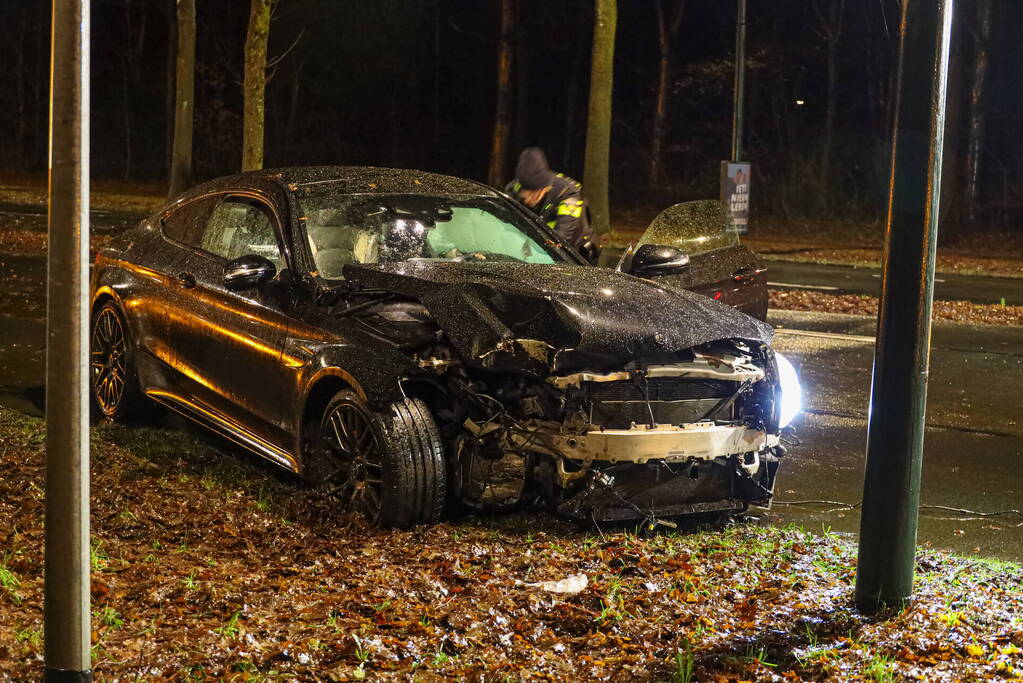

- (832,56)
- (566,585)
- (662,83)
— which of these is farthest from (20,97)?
(566,585)

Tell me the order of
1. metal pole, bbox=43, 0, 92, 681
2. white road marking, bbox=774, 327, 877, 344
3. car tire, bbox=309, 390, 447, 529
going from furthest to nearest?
white road marking, bbox=774, 327, 877, 344, car tire, bbox=309, 390, 447, 529, metal pole, bbox=43, 0, 92, 681

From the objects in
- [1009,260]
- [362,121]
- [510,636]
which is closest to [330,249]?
[510,636]

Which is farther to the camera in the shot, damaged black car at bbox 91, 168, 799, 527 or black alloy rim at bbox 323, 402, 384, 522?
black alloy rim at bbox 323, 402, 384, 522

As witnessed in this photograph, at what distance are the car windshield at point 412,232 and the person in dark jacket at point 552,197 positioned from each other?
78.8 inches

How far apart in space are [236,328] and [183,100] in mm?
22292

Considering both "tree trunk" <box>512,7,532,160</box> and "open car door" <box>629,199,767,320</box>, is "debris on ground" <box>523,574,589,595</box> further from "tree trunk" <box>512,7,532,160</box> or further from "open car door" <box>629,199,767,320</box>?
"tree trunk" <box>512,7,532,160</box>

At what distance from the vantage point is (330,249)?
23.6ft

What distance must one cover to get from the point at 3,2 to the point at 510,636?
59.6 m

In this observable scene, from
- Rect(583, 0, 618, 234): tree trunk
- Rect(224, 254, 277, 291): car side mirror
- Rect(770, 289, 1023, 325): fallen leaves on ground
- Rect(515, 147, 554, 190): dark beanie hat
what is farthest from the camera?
Rect(583, 0, 618, 234): tree trunk

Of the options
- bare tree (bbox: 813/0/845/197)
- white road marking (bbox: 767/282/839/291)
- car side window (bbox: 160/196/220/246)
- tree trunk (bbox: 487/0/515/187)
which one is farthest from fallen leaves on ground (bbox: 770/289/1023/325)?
bare tree (bbox: 813/0/845/197)

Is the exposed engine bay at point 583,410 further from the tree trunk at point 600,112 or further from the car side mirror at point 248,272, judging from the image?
the tree trunk at point 600,112

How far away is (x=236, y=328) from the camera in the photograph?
7.29 meters

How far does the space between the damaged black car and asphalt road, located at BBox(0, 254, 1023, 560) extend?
104 centimetres

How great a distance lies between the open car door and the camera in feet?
29.6
